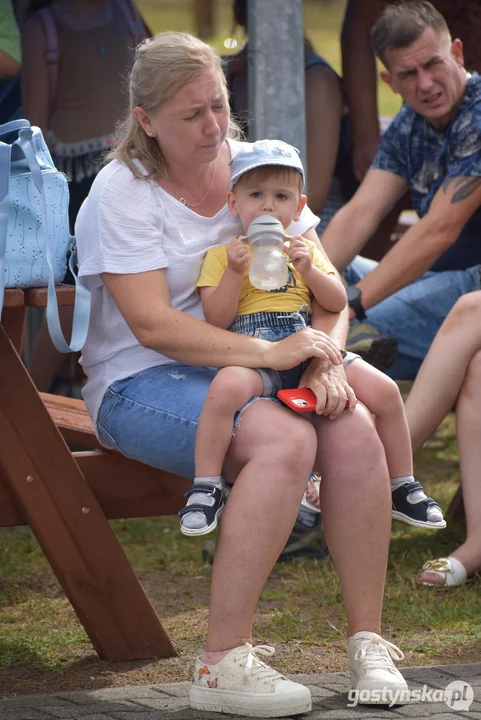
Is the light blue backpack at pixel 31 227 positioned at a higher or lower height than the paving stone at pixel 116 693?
higher

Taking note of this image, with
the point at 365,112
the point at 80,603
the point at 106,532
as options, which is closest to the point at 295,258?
the point at 106,532

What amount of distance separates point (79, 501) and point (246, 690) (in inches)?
27.0

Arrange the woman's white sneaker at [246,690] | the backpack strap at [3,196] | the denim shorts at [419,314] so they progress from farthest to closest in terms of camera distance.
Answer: the denim shorts at [419,314]
the backpack strap at [3,196]
the woman's white sneaker at [246,690]

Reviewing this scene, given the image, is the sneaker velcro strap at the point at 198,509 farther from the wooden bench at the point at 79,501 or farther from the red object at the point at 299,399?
the wooden bench at the point at 79,501

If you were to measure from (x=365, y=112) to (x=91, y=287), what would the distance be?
238 centimetres

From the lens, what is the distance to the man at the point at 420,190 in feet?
12.8

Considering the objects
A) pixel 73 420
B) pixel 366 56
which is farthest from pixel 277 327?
pixel 366 56

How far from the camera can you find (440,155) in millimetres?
4000

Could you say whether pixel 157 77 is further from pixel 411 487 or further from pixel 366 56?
pixel 366 56

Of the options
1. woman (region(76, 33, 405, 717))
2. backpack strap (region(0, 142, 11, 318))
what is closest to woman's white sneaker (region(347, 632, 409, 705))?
woman (region(76, 33, 405, 717))

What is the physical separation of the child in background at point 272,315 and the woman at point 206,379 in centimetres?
5

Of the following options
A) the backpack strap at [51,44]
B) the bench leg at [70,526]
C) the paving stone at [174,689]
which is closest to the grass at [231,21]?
the backpack strap at [51,44]

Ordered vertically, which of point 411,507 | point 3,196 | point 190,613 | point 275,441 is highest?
point 3,196

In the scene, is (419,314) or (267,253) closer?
(267,253)
